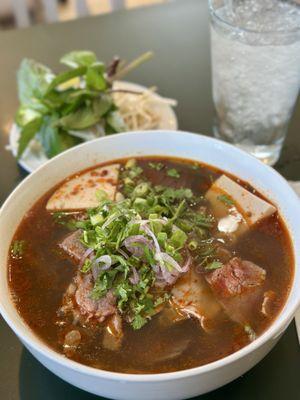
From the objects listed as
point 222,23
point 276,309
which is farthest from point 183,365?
point 222,23

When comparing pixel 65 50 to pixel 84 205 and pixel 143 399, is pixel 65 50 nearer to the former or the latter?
pixel 84 205

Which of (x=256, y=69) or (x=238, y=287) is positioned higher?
(x=256, y=69)

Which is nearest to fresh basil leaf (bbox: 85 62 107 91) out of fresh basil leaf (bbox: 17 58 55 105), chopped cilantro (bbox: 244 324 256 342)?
fresh basil leaf (bbox: 17 58 55 105)

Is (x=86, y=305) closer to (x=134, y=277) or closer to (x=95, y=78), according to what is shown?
(x=134, y=277)

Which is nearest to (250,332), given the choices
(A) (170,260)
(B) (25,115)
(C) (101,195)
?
(A) (170,260)

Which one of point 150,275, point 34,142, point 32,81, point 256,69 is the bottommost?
point 34,142
